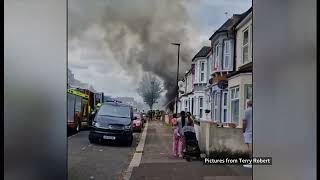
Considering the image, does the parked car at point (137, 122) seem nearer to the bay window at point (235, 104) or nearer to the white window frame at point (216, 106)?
the white window frame at point (216, 106)

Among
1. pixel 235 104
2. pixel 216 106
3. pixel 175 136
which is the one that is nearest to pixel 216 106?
pixel 216 106

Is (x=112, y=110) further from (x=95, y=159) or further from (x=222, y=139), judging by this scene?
(x=222, y=139)

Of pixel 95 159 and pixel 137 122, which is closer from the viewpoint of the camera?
pixel 95 159

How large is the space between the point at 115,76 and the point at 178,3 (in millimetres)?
655

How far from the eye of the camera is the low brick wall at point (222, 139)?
2.85 m

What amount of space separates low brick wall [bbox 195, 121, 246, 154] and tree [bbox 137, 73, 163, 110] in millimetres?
419

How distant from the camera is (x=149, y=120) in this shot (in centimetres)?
297

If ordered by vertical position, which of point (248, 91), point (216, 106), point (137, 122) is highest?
point (248, 91)

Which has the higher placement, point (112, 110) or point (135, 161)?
point (112, 110)

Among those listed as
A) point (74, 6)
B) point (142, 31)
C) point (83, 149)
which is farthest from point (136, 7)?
point (83, 149)

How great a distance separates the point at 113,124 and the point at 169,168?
495 mm

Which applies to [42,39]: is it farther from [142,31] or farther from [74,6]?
[142,31]

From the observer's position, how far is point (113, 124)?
Result: 290 centimetres

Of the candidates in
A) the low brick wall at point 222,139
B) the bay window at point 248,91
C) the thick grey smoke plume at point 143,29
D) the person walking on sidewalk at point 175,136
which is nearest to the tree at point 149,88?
the thick grey smoke plume at point 143,29
